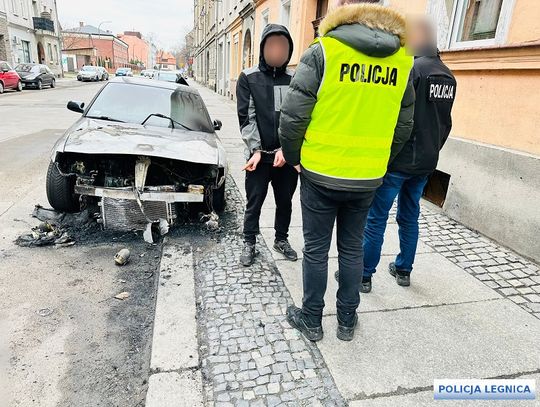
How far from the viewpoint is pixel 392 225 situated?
462cm

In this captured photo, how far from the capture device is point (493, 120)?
4.19m

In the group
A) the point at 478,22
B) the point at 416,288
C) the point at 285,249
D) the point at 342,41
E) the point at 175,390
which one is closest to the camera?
the point at 342,41

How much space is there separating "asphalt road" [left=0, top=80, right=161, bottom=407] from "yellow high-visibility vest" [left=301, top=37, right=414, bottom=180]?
1643 mm

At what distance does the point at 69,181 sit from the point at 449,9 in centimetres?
508

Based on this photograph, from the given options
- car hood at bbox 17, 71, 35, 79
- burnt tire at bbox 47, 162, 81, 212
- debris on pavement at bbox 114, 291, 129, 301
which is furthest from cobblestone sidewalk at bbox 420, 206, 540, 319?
car hood at bbox 17, 71, 35, 79

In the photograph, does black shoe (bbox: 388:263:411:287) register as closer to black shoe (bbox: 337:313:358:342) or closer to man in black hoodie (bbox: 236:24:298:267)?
black shoe (bbox: 337:313:358:342)

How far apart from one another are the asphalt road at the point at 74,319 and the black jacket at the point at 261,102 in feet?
4.84

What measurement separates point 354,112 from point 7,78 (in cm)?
2373

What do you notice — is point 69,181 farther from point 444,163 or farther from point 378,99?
point 444,163

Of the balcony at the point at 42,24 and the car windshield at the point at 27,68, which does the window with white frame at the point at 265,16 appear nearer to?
the car windshield at the point at 27,68

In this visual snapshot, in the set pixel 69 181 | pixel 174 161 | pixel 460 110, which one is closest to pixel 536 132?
pixel 460 110

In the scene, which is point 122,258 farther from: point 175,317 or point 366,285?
point 366,285

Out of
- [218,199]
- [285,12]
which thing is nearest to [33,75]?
[285,12]

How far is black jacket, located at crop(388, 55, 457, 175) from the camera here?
2561 millimetres
